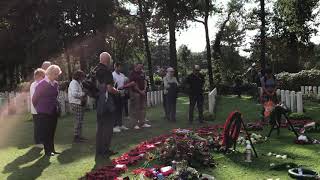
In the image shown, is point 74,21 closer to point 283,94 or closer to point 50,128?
point 283,94

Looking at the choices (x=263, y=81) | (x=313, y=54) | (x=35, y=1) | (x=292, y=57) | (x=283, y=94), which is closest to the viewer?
(x=263, y=81)

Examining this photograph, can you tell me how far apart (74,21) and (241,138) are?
30.1 meters

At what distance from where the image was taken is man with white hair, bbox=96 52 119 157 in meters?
10.2

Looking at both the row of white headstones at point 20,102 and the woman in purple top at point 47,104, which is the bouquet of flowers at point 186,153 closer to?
the woman in purple top at point 47,104

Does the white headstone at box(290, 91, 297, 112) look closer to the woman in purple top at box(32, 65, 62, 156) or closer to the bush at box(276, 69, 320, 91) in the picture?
the woman in purple top at box(32, 65, 62, 156)

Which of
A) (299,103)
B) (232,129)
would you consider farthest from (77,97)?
(299,103)

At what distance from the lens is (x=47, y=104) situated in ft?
35.3

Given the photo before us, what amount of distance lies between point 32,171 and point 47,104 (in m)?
1.99

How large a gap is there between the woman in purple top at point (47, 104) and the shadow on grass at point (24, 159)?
0.39 metres

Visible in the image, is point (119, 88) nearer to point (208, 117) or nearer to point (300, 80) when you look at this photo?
point (208, 117)

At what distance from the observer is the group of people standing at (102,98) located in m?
10.3

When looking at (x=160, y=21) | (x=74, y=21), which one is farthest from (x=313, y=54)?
(x=74, y=21)

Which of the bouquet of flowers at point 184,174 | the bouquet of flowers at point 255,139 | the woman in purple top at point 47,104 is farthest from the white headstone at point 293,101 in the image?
the bouquet of flowers at point 184,174

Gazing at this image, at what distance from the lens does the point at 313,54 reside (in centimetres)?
5972
